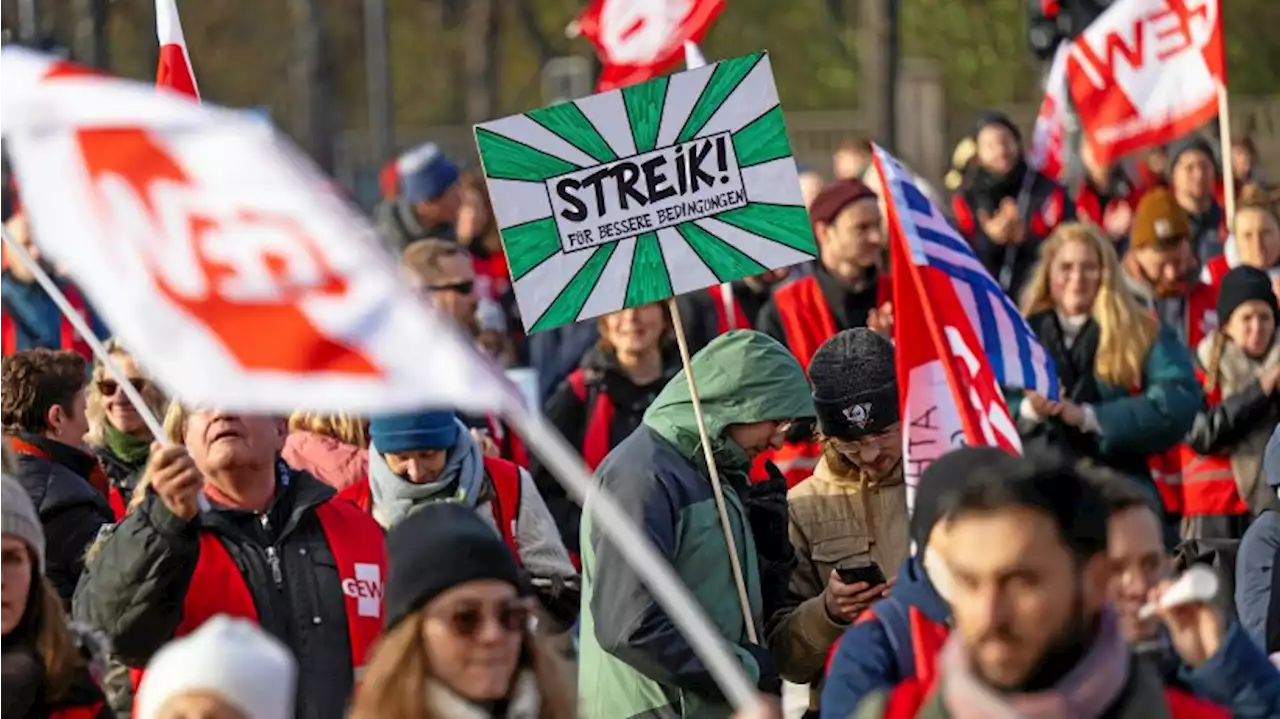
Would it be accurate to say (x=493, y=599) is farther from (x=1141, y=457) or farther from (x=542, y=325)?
(x=1141, y=457)

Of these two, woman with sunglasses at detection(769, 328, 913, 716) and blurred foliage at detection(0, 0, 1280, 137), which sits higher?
blurred foliage at detection(0, 0, 1280, 137)

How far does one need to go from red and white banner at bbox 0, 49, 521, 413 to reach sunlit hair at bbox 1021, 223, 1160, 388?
6.02 m

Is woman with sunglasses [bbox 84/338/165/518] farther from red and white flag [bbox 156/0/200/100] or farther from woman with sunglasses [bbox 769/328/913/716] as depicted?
woman with sunglasses [bbox 769/328/913/716]

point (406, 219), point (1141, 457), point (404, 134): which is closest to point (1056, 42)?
point (406, 219)

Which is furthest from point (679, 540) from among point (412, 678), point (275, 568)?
point (412, 678)

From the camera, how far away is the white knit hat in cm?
525

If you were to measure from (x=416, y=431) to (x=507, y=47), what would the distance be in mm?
46217

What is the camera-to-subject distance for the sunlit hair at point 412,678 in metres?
5.10

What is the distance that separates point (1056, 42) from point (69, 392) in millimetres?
12879

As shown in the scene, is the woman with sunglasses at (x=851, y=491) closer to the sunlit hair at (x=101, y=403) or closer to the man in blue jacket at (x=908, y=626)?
the man in blue jacket at (x=908, y=626)

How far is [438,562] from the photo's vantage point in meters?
5.36

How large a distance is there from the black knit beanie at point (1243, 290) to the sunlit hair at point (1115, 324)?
0.45 meters

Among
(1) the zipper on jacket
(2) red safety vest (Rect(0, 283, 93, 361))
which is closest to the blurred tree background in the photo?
(2) red safety vest (Rect(0, 283, 93, 361))

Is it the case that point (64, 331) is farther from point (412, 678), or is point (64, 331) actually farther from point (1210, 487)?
point (412, 678)
